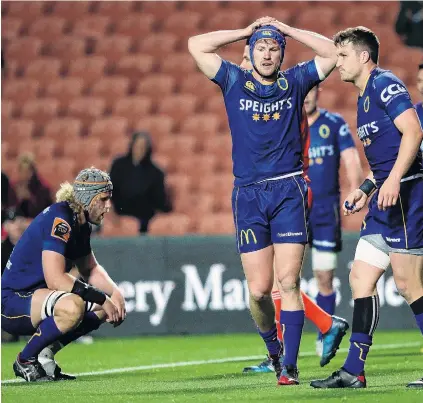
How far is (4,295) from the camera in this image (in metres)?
7.74

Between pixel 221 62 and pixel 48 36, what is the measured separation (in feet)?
37.4

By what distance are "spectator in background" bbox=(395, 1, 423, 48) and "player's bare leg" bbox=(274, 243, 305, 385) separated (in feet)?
24.6

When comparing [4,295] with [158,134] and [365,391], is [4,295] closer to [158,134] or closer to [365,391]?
[365,391]

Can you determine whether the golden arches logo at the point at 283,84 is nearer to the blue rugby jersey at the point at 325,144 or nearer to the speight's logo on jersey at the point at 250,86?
the speight's logo on jersey at the point at 250,86

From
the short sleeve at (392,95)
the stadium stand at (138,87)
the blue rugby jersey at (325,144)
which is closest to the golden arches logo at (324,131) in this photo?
the blue rugby jersey at (325,144)

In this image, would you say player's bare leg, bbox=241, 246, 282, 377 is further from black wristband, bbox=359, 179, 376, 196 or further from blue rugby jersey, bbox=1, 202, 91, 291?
blue rugby jersey, bbox=1, 202, 91, 291

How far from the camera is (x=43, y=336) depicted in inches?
291

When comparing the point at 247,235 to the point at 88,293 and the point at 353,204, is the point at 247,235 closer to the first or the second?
the point at 353,204

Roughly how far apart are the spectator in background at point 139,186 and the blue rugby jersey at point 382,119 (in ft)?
22.1

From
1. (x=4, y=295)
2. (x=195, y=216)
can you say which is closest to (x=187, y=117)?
(x=195, y=216)

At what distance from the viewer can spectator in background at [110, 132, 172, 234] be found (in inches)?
520

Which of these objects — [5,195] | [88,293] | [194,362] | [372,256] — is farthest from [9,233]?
[372,256]

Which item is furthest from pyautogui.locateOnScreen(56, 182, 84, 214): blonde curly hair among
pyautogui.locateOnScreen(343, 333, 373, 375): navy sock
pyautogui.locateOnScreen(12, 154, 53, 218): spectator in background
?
pyautogui.locateOnScreen(12, 154, 53, 218): spectator in background

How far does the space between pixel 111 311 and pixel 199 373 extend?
102 cm
